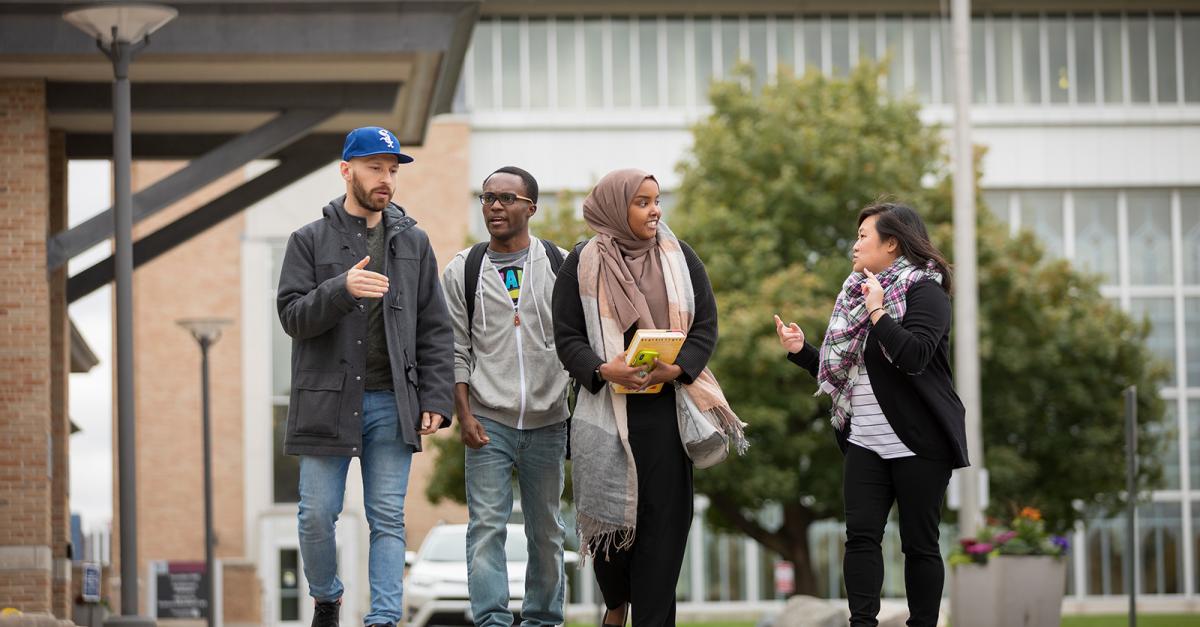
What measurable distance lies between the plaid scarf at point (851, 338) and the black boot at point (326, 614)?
2181 millimetres

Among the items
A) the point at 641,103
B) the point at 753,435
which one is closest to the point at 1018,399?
the point at 753,435

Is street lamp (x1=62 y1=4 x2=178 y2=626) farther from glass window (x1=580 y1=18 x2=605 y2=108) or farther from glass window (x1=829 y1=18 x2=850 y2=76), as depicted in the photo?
glass window (x1=829 y1=18 x2=850 y2=76)

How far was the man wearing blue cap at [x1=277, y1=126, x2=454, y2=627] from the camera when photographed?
690cm

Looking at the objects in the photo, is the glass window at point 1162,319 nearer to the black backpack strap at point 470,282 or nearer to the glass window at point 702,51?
the glass window at point 702,51

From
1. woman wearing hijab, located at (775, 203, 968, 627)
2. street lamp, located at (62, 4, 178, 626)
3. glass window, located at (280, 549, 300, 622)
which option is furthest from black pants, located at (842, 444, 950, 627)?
glass window, located at (280, 549, 300, 622)

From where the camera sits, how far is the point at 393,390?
705 centimetres

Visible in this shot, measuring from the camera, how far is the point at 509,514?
738 centimetres

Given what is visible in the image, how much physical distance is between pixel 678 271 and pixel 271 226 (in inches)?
1479

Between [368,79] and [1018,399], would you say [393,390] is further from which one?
[1018,399]

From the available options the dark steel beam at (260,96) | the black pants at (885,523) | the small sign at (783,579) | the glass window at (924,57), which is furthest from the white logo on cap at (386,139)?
the glass window at (924,57)

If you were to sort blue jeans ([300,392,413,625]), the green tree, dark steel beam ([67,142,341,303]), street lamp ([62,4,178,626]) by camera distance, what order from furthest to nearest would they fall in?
the green tree < dark steel beam ([67,142,341,303]) < street lamp ([62,4,178,626]) < blue jeans ([300,392,413,625])

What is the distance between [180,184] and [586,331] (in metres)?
9.91

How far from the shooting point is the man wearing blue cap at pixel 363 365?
22.6 ft

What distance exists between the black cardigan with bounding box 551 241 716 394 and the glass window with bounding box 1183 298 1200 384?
3981 centimetres
